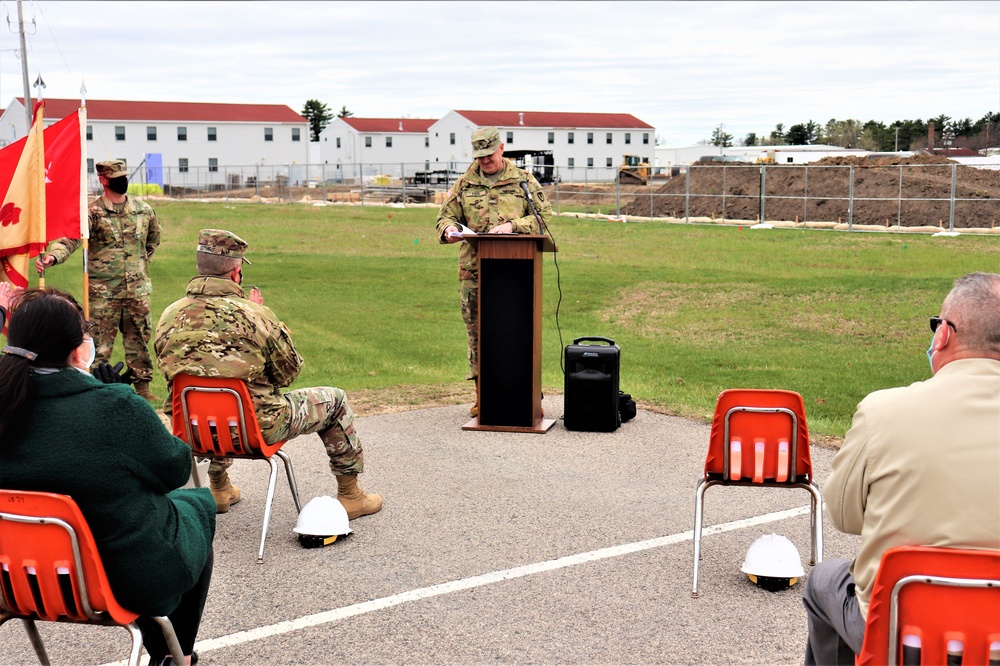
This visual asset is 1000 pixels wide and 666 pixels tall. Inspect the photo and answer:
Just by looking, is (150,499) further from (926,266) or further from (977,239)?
(977,239)

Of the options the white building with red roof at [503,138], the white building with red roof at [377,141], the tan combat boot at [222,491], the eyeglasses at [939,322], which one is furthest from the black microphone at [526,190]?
the white building with red roof at [377,141]

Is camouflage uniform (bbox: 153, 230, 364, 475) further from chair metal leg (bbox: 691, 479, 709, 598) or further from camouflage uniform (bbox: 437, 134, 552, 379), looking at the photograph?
camouflage uniform (bbox: 437, 134, 552, 379)

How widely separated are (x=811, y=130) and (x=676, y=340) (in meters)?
99.5

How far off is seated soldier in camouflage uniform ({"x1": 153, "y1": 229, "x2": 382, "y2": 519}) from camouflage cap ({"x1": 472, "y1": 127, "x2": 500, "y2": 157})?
133 inches

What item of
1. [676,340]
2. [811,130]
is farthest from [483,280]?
[811,130]

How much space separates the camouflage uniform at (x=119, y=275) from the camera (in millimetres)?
9555

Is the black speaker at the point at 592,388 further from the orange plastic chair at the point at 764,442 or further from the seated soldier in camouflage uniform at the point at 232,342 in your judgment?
the orange plastic chair at the point at 764,442

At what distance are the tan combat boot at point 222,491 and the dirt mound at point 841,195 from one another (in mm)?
31115

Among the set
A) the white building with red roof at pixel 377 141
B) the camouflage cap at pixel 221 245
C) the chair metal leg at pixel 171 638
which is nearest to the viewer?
the chair metal leg at pixel 171 638

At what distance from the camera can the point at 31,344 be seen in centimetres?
343

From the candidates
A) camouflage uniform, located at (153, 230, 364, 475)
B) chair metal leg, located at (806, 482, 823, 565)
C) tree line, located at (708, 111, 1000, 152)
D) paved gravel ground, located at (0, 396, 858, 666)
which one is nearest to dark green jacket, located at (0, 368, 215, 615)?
paved gravel ground, located at (0, 396, 858, 666)

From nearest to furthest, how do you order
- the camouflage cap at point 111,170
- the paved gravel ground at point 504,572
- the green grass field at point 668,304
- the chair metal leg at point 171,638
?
1. the chair metal leg at point 171,638
2. the paved gravel ground at point 504,572
3. the camouflage cap at point 111,170
4. the green grass field at point 668,304

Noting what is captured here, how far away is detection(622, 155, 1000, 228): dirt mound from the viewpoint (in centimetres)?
3688

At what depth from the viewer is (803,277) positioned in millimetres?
19547
